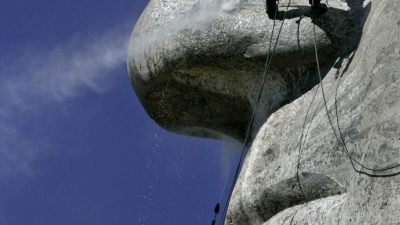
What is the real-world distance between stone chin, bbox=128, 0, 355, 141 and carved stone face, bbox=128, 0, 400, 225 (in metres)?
0.01

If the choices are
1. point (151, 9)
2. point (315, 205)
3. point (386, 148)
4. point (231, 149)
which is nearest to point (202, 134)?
point (231, 149)

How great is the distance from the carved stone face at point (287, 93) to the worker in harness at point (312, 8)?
0.08m

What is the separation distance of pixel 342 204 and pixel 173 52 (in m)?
2.82

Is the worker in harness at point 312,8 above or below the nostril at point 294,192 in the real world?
above

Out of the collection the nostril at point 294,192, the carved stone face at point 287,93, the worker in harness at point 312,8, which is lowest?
the nostril at point 294,192

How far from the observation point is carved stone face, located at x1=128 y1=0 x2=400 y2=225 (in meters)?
12.7

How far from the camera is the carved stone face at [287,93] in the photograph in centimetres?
1273

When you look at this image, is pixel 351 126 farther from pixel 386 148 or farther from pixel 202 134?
pixel 202 134

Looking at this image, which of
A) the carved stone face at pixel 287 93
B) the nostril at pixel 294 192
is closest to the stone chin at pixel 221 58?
the carved stone face at pixel 287 93

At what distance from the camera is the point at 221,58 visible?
49.1 ft

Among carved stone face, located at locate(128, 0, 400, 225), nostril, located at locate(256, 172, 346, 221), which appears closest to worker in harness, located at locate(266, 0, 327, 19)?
carved stone face, located at locate(128, 0, 400, 225)

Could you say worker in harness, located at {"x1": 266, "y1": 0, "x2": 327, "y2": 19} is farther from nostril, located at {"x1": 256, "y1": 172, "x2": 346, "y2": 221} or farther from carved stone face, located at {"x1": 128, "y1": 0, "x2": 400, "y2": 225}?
nostril, located at {"x1": 256, "y1": 172, "x2": 346, "y2": 221}

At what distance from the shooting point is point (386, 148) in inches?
480

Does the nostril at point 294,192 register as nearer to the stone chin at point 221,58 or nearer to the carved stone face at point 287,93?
the carved stone face at point 287,93
